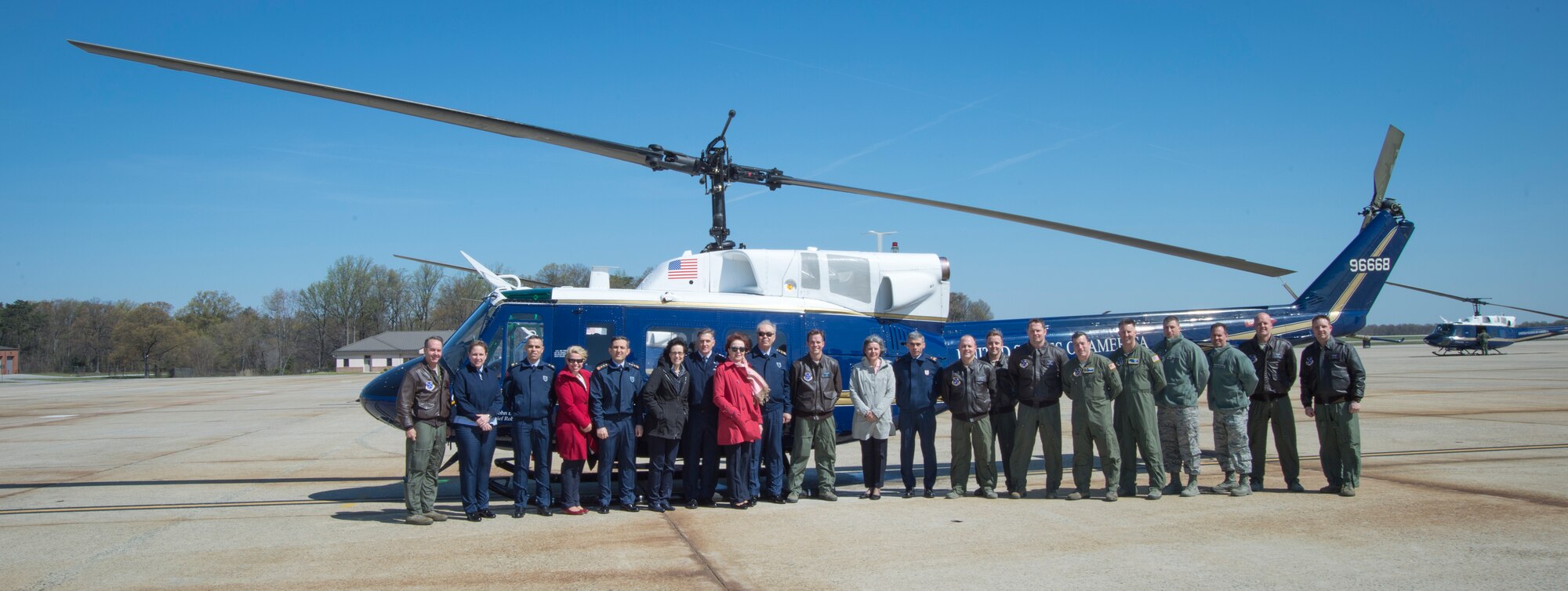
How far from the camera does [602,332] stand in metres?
8.29

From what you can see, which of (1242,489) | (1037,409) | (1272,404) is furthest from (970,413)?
(1272,404)

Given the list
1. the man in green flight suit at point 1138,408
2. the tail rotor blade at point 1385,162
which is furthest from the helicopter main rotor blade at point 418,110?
the tail rotor blade at point 1385,162

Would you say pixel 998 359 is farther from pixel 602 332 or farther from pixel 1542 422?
pixel 1542 422

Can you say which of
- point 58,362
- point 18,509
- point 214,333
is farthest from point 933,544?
point 58,362

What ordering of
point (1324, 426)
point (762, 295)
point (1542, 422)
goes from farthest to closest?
point (1542, 422) → point (762, 295) → point (1324, 426)

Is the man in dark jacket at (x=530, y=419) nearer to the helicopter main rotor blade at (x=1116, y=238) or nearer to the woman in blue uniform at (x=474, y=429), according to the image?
the woman in blue uniform at (x=474, y=429)

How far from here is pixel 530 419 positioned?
23.9 ft

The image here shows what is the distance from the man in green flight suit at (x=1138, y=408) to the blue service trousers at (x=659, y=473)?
4.13m

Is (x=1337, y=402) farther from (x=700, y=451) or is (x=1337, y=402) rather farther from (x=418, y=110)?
(x=418, y=110)

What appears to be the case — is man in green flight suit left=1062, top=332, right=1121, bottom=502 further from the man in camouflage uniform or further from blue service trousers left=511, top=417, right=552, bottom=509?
blue service trousers left=511, top=417, right=552, bottom=509

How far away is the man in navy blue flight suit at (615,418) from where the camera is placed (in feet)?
24.0

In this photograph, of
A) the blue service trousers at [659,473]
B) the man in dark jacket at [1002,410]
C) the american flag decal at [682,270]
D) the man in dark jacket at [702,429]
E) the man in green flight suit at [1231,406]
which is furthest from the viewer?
the american flag decal at [682,270]

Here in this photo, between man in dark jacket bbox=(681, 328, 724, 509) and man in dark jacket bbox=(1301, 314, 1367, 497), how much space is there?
5.46 metres

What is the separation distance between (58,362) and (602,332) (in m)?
111
